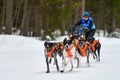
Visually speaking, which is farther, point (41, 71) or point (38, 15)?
point (38, 15)

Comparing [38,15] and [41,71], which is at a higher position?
[38,15]

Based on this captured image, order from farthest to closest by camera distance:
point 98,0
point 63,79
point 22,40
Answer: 1. point 98,0
2. point 22,40
3. point 63,79

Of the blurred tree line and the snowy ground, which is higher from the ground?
the blurred tree line

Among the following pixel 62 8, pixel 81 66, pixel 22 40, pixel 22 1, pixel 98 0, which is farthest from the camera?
pixel 98 0

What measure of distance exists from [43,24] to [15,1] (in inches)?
247

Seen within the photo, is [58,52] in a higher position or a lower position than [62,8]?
lower

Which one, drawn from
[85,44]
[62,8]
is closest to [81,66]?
[85,44]

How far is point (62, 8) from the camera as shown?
4266cm

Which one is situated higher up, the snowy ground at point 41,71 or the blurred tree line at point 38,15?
the blurred tree line at point 38,15

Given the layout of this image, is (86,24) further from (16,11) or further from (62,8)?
(62,8)

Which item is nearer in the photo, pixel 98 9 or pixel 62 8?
pixel 62 8

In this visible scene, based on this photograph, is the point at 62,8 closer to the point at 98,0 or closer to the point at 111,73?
the point at 98,0

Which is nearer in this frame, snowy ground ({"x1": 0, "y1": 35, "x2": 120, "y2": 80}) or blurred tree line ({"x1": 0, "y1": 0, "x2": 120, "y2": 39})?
snowy ground ({"x1": 0, "y1": 35, "x2": 120, "y2": 80})

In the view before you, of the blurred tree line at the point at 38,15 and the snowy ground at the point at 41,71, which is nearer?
the snowy ground at the point at 41,71
